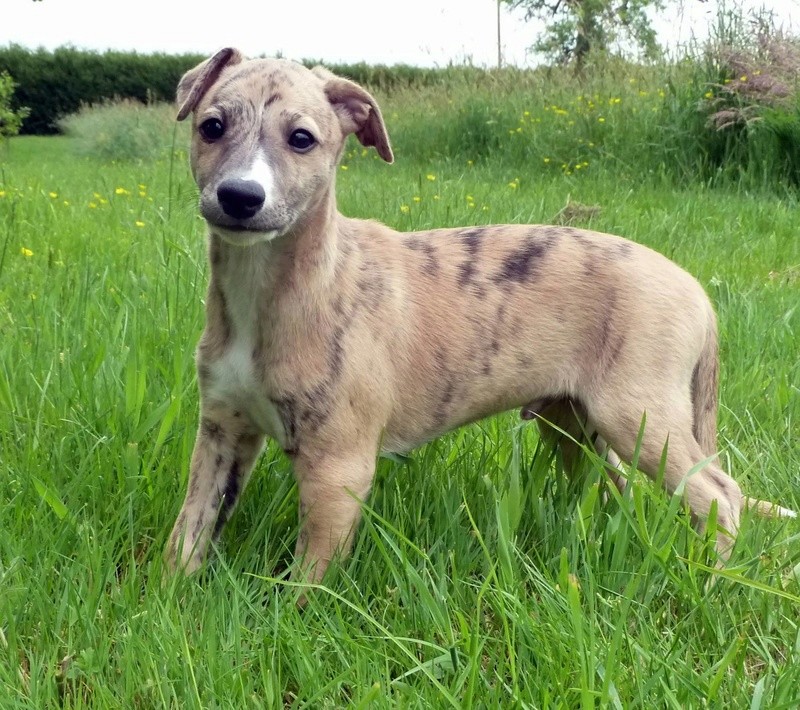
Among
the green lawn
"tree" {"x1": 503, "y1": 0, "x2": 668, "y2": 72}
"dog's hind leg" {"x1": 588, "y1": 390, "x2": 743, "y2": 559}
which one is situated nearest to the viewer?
the green lawn

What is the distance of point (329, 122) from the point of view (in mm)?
2559

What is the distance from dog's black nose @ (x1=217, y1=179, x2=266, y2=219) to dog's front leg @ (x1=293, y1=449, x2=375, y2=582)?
0.69 m

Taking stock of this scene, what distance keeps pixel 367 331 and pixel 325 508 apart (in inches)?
20.8

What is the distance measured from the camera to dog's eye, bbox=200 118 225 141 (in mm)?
2332

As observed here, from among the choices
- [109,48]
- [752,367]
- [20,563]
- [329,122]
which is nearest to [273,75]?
[329,122]

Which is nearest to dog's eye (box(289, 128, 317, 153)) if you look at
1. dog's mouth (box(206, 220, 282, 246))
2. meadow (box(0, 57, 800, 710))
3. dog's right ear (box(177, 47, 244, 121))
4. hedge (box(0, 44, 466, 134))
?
dog's mouth (box(206, 220, 282, 246))

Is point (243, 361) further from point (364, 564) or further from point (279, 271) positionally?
point (364, 564)

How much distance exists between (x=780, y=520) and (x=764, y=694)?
0.99 meters

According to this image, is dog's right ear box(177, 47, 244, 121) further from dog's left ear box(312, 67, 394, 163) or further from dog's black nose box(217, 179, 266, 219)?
dog's black nose box(217, 179, 266, 219)

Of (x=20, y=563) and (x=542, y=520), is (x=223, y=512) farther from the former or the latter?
(x=542, y=520)

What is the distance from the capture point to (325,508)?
227 centimetres

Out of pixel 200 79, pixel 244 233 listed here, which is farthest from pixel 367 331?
pixel 200 79

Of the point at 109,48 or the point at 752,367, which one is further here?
the point at 109,48

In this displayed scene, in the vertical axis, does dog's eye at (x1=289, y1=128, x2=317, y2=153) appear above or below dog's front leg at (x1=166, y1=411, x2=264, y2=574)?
above
